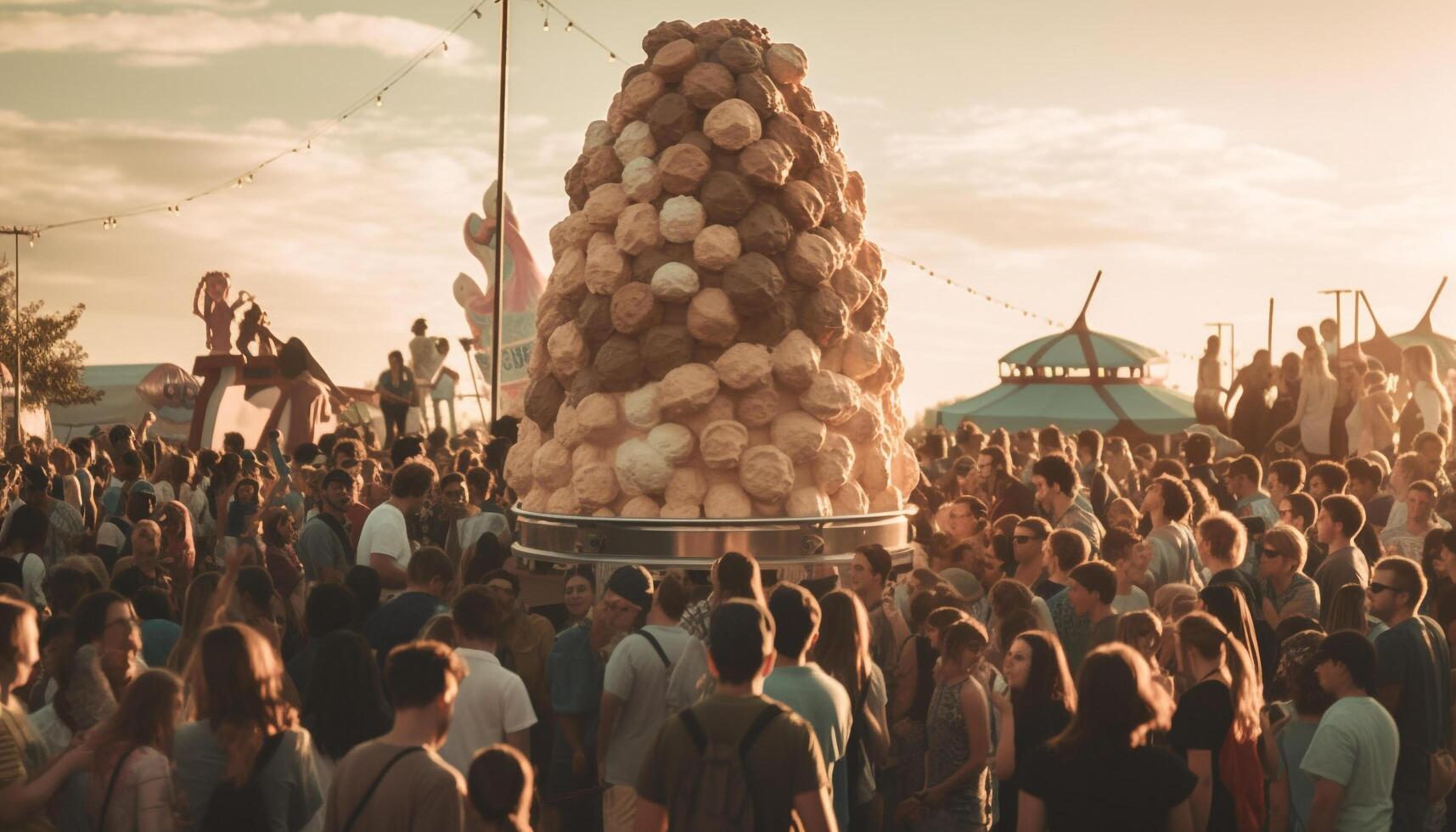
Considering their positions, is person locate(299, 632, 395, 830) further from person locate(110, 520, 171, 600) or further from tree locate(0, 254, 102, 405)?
tree locate(0, 254, 102, 405)

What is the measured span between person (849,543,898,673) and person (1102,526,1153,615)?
1.26 m

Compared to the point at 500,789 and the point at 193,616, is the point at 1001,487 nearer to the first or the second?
the point at 193,616

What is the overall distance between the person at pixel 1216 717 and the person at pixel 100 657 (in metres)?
3.92

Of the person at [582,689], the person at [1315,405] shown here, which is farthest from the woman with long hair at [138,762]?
the person at [1315,405]

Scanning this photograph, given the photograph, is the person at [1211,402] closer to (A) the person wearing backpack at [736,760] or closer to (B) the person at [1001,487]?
(B) the person at [1001,487]

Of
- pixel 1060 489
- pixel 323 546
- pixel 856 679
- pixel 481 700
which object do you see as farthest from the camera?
pixel 1060 489

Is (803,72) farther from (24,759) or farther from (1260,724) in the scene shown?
(24,759)

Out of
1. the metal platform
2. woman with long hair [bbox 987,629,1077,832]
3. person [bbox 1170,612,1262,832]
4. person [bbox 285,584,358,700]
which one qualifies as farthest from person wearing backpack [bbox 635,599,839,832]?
the metal platform

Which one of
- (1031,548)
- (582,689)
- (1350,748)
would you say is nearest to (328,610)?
(582,689)

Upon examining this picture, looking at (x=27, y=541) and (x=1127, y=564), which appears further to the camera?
(x=27, y=541)

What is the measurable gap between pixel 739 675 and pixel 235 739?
1558 millimetres

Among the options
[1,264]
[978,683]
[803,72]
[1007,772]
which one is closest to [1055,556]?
[978,683]

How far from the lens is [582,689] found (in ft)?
22.4

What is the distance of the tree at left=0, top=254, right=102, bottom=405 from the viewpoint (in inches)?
1818
